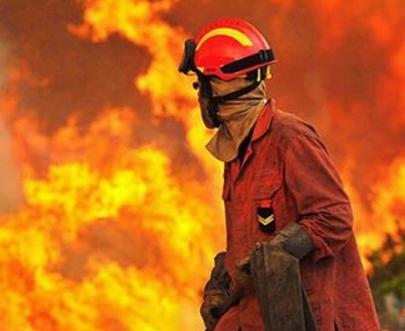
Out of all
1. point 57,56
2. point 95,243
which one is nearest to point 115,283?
point 95,243

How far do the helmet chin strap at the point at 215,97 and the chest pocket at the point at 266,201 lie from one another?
1.10ft

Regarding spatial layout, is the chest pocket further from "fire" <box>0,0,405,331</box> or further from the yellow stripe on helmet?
"fire" <box>0,0,405,331</box>

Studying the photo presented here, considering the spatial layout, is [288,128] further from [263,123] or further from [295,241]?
[295,241]

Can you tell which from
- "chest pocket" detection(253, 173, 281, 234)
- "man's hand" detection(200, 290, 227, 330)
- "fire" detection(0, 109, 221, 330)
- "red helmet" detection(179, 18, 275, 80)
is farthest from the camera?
"fire" detection(0, 109, 221, 330)

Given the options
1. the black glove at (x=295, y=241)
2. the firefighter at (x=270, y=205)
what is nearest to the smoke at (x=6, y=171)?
the firefighter at (x=270, y=205)

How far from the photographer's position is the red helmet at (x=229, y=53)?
15.9 feet

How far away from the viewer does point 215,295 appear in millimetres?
5094

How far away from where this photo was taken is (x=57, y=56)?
24.4 feet

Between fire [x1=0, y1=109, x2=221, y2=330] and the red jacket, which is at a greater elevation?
fire [x1=0, y1=109, x2=221, y2=330]

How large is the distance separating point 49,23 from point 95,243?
1347 mm

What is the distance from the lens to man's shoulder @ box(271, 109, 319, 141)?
4.76m

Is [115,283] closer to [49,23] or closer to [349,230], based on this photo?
[49,23]

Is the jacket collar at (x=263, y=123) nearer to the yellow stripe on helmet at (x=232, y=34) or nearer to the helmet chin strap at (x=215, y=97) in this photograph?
the helmet chin strap at (x=215, y=97)

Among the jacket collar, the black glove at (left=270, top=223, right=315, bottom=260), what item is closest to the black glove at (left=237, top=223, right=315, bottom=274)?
the black glove at (left=270, top=223, right=315, bottom=260)
